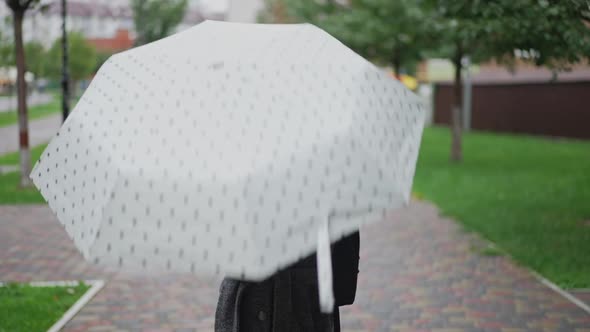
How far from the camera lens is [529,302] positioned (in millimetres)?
6426

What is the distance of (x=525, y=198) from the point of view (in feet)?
40.0

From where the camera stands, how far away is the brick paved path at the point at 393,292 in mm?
5930

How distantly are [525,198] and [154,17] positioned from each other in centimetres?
1947

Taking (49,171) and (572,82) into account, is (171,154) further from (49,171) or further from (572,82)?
(572,82)

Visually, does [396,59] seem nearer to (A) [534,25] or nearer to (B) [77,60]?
(A) [534,25]

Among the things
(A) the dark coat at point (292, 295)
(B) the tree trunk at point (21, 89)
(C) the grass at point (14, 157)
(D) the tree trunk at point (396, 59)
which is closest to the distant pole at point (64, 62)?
(B) the tree trunk at point (21, 89)

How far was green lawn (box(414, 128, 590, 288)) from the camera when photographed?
8.05 metres

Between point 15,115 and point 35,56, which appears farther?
point 35,56

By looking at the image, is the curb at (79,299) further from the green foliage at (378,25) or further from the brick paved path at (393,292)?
the green foliage at (378,25)

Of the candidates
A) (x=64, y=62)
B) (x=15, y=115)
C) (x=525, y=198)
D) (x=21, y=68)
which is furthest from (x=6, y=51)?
(x=525, y=198)

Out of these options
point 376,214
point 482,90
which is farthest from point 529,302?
point 482,90

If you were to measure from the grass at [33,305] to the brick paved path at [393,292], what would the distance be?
0.66ft

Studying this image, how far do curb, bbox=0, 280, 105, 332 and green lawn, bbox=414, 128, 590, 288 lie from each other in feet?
13.8

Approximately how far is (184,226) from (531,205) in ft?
33.0
